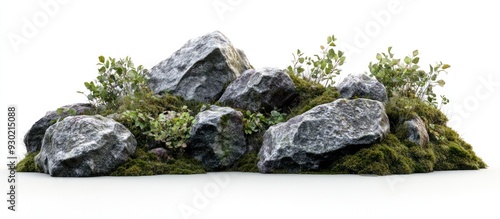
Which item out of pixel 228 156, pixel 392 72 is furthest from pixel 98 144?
pixel 392 72

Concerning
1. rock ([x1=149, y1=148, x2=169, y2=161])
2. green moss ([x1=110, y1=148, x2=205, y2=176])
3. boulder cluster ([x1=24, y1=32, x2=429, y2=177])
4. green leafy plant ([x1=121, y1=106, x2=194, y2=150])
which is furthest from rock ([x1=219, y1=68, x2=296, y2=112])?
rock ([x1=149, y1=148, x2=169, y2=161])

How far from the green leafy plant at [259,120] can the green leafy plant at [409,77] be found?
250 centimetres

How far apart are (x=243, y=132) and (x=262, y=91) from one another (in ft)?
3.61

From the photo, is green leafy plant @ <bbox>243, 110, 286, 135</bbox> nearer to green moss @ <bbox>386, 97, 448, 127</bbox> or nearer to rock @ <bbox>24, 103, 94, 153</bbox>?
green moss @ <bbox>386, 97, 448, 127</bbox>

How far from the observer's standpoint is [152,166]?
8.76 m

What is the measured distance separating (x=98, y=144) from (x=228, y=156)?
225cm

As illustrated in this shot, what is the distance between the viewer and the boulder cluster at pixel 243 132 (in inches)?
339

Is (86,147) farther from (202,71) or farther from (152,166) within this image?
(202,71)

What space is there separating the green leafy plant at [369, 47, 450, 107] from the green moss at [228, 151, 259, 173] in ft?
11.3


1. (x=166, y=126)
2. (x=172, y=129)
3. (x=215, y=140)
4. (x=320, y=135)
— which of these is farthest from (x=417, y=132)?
(x=166, y=126)

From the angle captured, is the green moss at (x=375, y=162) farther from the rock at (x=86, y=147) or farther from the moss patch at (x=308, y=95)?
the rock at (x=86, y=147)

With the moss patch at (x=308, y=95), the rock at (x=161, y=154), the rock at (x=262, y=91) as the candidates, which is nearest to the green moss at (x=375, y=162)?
→ the moss patch at (x=308, y=95)

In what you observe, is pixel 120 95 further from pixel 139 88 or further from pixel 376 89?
pixel 376 89

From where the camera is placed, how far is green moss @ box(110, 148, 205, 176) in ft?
28.2
